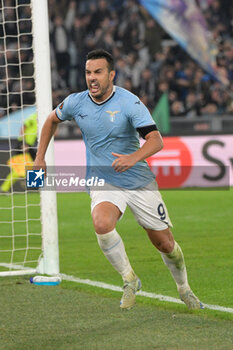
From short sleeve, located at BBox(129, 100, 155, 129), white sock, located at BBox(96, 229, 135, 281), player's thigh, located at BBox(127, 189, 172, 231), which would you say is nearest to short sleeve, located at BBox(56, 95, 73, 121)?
short sleeve, located at BBox(129, 100, 155, 129)

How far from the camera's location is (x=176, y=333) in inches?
211

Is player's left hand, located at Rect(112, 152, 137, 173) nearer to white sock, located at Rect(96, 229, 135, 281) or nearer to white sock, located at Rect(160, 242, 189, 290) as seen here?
white sock, located at Rect(96, 229, 135, 281)

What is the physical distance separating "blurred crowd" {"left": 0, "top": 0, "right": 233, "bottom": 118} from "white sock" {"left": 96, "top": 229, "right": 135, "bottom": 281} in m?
13.5

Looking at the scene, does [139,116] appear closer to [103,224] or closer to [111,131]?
[111,131]

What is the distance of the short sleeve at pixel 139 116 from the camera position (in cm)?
568

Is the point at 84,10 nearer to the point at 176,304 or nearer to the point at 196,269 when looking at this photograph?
the point at 196,269

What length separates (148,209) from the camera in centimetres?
590

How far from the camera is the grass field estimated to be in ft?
17.2

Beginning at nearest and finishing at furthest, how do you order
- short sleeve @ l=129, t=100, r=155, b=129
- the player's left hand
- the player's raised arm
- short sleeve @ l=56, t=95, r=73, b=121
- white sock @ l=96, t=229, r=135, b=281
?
the player's left hand
short sleeve @ l=129, t=100, r=155, b=129
white sock @ l=96, t=229, r=135, b=281
short sleeve @ l=56, t=95, r=73, b=121
the player's raised arm

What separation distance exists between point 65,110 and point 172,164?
10351mm

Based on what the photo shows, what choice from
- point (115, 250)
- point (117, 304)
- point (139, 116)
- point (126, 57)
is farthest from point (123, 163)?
point (126, 57)

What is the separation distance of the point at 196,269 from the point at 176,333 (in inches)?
117

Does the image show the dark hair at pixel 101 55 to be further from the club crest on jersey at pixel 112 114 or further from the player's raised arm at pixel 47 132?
the player's raised arm at pixel 47 132

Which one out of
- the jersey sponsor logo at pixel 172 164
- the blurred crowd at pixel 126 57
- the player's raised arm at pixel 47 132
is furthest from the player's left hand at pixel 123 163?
the blurred crowd at pixel 126 57
